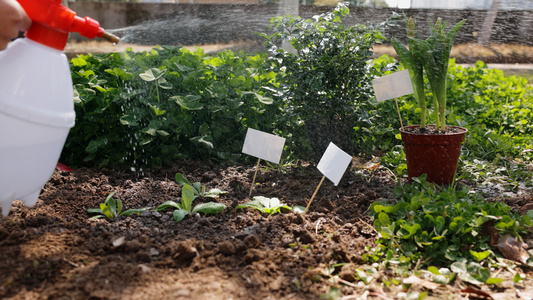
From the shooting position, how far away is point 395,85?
2.51 metres

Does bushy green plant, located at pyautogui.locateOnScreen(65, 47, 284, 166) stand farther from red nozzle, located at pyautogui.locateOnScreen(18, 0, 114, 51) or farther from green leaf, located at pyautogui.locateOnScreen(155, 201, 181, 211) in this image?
red nozzle, located at pyautogui.locateOnScreen(18, 0, 114, 51)

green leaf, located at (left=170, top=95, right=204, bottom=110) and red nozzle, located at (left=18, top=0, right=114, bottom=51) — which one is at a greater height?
red nozzle, located at (left=18, top=0, right=114, bottom=51)

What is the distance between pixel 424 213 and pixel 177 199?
117cm

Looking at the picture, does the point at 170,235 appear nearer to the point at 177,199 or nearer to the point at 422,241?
the point at 177,199

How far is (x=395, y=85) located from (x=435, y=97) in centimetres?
28

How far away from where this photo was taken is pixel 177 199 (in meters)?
2.28

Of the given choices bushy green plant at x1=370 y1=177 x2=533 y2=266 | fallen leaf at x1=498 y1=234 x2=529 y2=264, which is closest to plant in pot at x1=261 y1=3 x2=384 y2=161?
bushy green plant at x1=370 y1=177 x2=533 y2=266

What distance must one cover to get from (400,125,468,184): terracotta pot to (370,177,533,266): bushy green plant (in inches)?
20.5

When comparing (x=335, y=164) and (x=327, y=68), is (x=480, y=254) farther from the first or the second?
(x=327, y=68)

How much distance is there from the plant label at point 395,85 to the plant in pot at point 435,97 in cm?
8

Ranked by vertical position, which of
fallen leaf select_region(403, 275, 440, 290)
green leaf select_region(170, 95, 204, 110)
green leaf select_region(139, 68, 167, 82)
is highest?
green leaf select_region(139, 68, 167, 82)

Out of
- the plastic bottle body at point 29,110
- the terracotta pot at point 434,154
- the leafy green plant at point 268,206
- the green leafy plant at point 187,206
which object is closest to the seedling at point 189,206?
the green leafy plant at point 187,206

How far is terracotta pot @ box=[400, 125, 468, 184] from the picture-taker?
2508 mm

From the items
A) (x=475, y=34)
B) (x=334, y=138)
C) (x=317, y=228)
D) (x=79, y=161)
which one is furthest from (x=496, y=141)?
(x=475, y=34)
